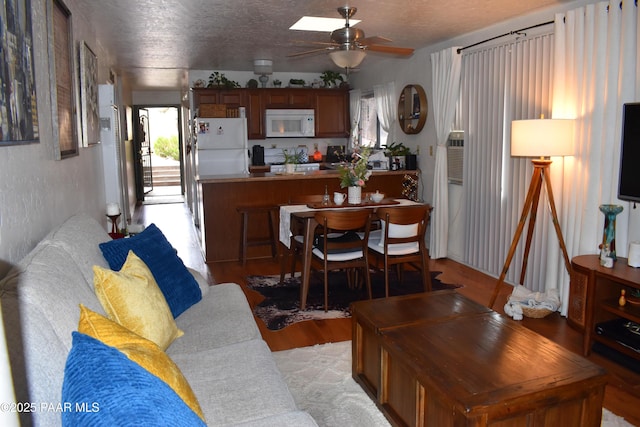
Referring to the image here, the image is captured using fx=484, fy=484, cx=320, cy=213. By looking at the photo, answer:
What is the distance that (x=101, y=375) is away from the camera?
96 cm

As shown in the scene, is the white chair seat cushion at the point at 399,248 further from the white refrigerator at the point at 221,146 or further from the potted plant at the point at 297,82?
the potted plant at the point at 297,82

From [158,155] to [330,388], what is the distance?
1257 cm

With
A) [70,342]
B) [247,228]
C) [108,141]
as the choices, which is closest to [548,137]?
[70,342]

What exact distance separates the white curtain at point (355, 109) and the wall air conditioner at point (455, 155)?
2.52 metres

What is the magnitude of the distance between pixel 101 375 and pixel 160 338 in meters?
1.00

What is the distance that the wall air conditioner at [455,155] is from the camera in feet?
17.1

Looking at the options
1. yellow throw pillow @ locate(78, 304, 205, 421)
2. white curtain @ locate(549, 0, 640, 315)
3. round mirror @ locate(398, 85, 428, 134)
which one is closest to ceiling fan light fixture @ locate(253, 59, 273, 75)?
round mirror @ locate(398, 85, 428, 134)

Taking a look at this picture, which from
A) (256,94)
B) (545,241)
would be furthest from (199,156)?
(545,241)

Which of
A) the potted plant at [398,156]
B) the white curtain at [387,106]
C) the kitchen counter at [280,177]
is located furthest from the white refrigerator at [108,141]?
the white curtain at [387,106]

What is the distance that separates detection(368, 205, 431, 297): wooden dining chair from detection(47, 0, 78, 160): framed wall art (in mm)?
2239

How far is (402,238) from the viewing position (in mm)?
3912

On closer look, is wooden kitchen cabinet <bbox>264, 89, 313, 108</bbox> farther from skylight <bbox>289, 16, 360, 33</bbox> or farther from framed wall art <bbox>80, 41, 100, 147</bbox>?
framed wall art <bbox>80, 41, 100, 147</bbox>

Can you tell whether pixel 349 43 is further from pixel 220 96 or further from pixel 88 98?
pixel 220 96

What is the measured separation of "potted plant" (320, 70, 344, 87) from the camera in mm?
7730
